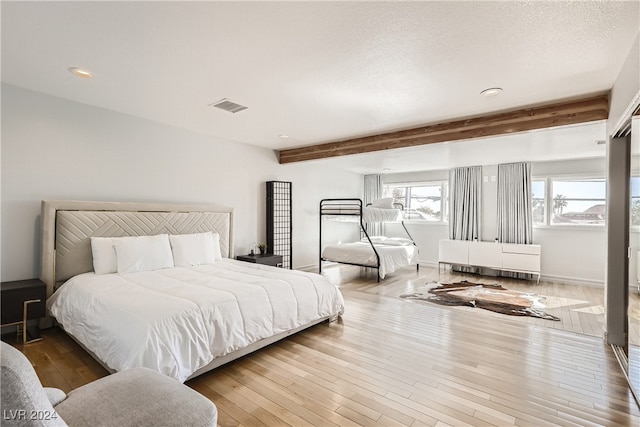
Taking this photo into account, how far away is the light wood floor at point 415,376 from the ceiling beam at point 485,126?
2306 mm

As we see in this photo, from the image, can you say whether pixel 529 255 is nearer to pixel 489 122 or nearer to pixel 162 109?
pixel 489 122

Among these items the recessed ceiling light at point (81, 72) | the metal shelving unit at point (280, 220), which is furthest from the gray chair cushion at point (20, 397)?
the metal shelving unit at point (280, 220)

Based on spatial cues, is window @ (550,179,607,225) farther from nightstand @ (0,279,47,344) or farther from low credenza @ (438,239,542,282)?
nightstand @ (0,279,47,344)

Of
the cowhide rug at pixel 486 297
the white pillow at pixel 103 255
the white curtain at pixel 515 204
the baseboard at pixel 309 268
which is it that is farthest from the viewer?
the baseboard at pixel 309 268

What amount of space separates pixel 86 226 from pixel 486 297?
18.4 ft

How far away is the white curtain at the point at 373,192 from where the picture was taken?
867 centimetres

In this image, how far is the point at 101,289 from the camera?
277 centimetres

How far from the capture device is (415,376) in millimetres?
2461

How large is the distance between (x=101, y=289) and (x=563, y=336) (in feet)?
15.2

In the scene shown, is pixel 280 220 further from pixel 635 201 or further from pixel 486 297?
pixel 635 201

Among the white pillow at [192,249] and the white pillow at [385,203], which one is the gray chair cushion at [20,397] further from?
the white pillow at [385,203]

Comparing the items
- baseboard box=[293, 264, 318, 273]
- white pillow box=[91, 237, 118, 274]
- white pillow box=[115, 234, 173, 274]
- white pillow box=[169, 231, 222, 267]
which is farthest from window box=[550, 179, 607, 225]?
white pillow box=[91, 237, 118, 274]

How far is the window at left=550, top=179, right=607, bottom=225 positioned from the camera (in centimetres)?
578

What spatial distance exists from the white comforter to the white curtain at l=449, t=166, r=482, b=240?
4673 millimetres
